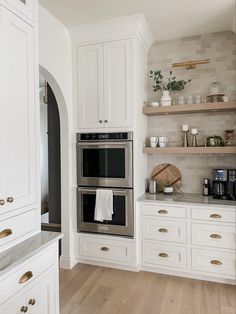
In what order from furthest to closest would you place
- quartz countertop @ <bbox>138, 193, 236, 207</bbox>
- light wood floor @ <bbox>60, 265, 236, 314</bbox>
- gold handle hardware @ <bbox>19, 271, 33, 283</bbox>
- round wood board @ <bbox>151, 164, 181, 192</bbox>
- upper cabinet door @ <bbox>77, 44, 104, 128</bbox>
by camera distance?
round wood board @ <bbox>151, 164, 181, 192</bbox> < upper cabinet door @ <bbox>77, 44, 104, 128</bbox> < quartz countertop @ <bbox>138, 193, 236, 207</bbox> < light wood floor @ <bbox>60, 265, 236, 314</bbox> < gold handle hardware @ <bbox>19, 271, 33, 283</bbox>

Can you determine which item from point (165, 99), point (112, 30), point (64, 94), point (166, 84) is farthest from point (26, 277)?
point (166, 84)

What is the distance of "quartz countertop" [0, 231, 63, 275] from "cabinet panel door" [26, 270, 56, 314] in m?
0.22

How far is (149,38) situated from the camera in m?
3.21

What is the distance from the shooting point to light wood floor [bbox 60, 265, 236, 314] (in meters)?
2.32

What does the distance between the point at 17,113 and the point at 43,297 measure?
113cm

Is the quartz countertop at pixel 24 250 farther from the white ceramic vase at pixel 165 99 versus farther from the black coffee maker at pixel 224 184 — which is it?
the white ceramic vase at pixel 165 99

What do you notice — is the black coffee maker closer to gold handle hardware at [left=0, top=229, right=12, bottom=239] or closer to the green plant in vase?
the green plant in vase

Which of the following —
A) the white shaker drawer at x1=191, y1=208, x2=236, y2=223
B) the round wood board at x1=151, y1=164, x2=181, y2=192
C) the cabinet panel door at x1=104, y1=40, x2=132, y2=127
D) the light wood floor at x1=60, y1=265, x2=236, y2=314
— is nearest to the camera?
the light wood floor at x1=60, y1=265, x2=236, y2=314

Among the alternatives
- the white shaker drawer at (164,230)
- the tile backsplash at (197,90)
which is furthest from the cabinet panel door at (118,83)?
the white shaker drawer at (164,230)

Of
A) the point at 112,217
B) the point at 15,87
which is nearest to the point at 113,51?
the point at 15,87

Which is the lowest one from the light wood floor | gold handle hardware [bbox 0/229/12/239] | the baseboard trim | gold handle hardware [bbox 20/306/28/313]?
the light wood floor

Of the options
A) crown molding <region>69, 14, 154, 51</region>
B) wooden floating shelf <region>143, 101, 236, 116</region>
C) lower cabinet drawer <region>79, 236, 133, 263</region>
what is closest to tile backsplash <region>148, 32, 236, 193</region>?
wooden floating shelf <region>143, 101, 236, 116</region>

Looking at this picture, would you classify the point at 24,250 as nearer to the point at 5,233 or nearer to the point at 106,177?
the point at 5,233

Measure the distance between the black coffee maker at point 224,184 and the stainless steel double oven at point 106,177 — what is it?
97 cm
